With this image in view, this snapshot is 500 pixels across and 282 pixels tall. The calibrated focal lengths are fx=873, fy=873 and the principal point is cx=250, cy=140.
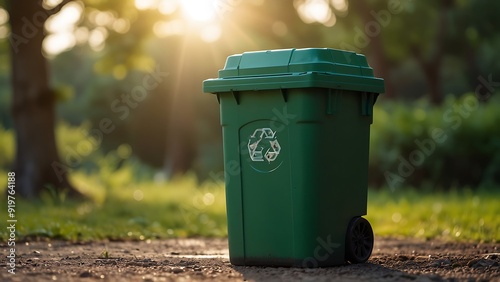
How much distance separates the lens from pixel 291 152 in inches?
246

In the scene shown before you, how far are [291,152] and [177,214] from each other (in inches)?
264

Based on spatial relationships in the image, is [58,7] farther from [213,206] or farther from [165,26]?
[213,206]

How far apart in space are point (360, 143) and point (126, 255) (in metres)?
2.24

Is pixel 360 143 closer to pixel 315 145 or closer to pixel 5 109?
pixel 315 145

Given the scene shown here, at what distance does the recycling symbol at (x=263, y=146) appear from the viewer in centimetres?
634

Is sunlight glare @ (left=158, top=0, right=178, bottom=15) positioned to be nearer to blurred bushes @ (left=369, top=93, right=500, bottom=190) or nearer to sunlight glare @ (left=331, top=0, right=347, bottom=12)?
blurred bushes @ (left=369, top=93, right=500, bottom=190)

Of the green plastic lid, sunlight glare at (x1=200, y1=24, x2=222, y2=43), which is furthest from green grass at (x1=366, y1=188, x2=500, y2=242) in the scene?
sunlight glare at (x1=200, y1=24, x2=222, y2=43)

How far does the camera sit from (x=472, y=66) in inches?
1176

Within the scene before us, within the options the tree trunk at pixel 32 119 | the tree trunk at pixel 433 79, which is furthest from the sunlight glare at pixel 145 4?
the tree trunk at pixel 433 79

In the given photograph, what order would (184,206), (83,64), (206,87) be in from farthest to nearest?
(83,64)
(184,206)
(206,87)

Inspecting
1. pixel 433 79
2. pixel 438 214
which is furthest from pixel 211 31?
pixel 438 214

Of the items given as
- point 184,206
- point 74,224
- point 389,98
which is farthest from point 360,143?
point 389,98

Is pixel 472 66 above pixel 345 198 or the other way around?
above

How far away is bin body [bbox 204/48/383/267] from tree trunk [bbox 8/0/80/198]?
7.66m
